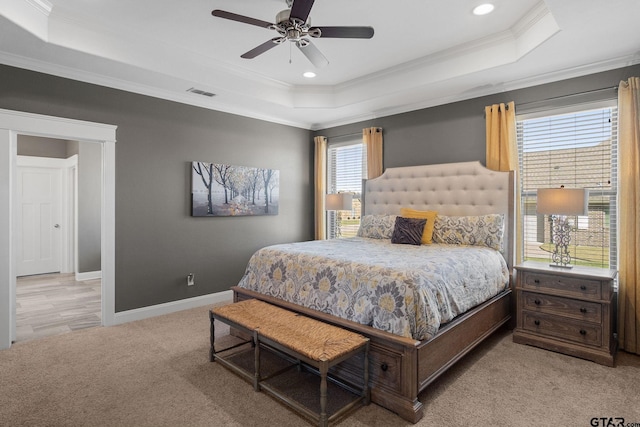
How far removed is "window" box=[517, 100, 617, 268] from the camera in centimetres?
345

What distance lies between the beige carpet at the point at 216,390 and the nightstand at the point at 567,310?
0.37 ft

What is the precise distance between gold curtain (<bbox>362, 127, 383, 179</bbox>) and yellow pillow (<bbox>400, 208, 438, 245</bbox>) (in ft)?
2.93

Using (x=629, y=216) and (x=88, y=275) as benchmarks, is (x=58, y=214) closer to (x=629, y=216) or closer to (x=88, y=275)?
(x=88, y=275)

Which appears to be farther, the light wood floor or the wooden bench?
the light wood floor

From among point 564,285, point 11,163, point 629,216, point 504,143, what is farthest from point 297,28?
point 629,216

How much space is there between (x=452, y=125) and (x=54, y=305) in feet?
18.5

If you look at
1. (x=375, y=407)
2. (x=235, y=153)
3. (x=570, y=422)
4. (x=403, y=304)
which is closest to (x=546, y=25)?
(x=403, y=304)

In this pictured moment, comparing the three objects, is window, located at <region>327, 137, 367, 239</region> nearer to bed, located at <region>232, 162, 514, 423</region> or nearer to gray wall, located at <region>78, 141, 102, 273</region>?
bed, located at <region>232, 162, 514, 423</region>

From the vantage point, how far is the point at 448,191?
4.36 meters

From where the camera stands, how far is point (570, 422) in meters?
2.11

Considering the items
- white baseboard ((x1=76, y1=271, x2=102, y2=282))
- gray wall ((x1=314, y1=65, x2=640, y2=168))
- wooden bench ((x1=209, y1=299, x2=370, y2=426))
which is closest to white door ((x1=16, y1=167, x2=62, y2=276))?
white baseboard ((x1=76, y1=271, x2=102, y2=282))

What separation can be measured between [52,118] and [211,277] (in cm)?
249

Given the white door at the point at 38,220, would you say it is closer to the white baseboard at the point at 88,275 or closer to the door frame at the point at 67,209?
the door frame at the point at 67,209

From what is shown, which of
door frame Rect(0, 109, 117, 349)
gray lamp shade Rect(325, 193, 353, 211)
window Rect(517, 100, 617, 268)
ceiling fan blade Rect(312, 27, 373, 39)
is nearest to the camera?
ceiling fan blade Rect(312, 27, 373, 39)
